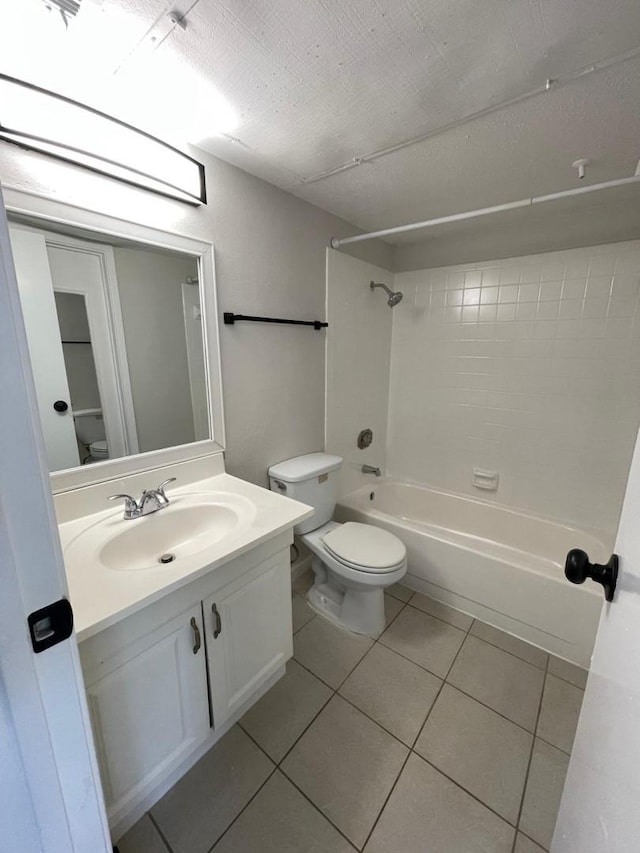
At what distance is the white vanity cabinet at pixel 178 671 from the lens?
0.84m

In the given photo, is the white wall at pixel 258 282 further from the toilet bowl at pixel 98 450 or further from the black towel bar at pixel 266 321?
the toilet bowl at pixel 98 450

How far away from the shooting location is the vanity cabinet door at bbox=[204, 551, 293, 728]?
1077 mm

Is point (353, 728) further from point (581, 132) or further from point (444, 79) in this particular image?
point (581, 132)

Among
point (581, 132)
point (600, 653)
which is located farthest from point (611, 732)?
point (581, 132)

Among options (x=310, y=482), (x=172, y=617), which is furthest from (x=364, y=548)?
(x=172, y=617)

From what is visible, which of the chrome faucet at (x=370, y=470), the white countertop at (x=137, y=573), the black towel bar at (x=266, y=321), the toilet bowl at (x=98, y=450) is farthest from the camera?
the chrome faucet at (x=370, y=470)

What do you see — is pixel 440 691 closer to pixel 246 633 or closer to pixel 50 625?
pixel 246 633

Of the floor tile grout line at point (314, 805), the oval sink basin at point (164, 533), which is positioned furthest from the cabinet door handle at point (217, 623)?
the floor tile grout line at point (314, 805)

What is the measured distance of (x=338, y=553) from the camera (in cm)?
164

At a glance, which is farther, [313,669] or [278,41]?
[313,669]

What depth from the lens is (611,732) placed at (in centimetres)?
52

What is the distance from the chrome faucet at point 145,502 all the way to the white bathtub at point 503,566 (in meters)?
1.23

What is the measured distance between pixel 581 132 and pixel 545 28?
541mm

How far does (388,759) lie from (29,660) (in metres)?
1.25
